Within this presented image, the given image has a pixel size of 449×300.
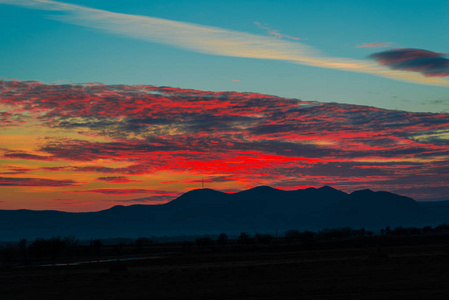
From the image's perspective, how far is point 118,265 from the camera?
177ft

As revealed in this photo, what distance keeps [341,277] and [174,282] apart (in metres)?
13.1

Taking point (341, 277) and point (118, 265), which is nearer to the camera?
point (341, 277)

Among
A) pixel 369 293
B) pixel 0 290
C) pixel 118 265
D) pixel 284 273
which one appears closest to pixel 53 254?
pixel 118 265

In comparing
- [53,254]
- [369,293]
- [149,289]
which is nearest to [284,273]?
[149,289]

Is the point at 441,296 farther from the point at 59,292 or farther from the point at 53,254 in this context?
the point at 53,254

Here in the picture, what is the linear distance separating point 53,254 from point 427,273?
82.7m

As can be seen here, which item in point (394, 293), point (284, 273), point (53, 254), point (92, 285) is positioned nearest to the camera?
point (394, 293)

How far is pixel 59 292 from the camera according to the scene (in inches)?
1438

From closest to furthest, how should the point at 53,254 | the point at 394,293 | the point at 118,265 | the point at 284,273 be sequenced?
the point at 394,293 < the point at 284,273 < the point at 118,265 < the point at 53,254

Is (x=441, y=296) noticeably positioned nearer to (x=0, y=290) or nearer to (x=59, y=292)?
(x=59, y=292)

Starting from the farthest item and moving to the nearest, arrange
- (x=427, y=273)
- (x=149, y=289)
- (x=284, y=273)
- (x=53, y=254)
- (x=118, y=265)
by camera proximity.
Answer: (x=53, y=254) → (x=118, y=265) → (x=284, y=273) → (x=427, y=273) → (x=149, y=289)

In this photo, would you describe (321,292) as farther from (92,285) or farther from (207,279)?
(92,285)

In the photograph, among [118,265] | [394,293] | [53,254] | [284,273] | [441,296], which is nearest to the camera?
[441,296]

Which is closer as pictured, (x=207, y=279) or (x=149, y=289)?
(x=149, y=289)
